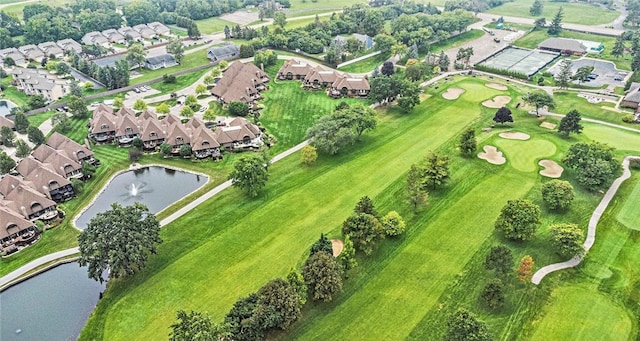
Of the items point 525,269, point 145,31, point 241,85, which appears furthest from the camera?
point 145,31

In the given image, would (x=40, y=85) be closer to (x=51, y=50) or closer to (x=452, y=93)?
(x=51, y=50)

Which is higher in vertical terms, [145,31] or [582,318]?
[145,31]

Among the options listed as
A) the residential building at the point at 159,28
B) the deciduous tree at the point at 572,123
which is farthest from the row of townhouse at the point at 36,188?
the residential building at the point at 159,28

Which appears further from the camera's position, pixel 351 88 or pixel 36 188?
pixel 351 88

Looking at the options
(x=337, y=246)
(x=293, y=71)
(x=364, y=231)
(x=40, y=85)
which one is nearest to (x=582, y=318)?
(x=364, y=231)

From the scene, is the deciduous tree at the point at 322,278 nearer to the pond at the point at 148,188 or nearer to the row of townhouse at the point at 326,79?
the pond at the point at 148,188

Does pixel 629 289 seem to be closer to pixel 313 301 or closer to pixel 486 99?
pixel 313 301

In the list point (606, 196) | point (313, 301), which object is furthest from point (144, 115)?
point (606, 196)
